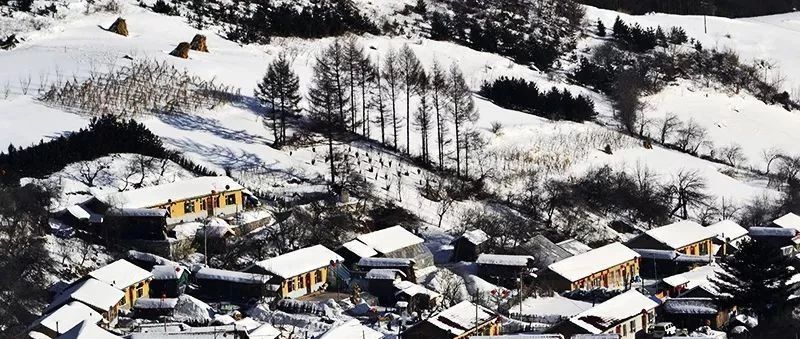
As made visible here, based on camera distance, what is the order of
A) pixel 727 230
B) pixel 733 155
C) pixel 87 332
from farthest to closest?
pixel 733 155 → pixel 727 230 → pixel 87 332

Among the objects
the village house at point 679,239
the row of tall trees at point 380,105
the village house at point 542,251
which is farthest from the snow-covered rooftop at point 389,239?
the village house at point 679,239

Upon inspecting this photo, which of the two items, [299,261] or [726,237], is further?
[726,237]

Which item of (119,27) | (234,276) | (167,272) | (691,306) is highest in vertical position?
(119,27)

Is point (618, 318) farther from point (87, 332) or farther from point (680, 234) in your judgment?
point (87, 332)

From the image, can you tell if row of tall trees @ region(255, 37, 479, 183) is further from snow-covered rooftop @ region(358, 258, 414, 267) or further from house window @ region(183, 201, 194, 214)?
snow-covered rooftop @ region(358, 258, 414, 267)

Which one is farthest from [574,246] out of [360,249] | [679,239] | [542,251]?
[360,249]

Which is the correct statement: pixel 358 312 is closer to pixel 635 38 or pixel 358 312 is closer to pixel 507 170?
pixel 507 170

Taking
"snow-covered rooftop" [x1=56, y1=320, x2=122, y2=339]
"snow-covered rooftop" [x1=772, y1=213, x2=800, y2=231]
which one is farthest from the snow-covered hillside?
"snow-covered rooftop" [x1=56, y1=320, x2=122, y2=339]
